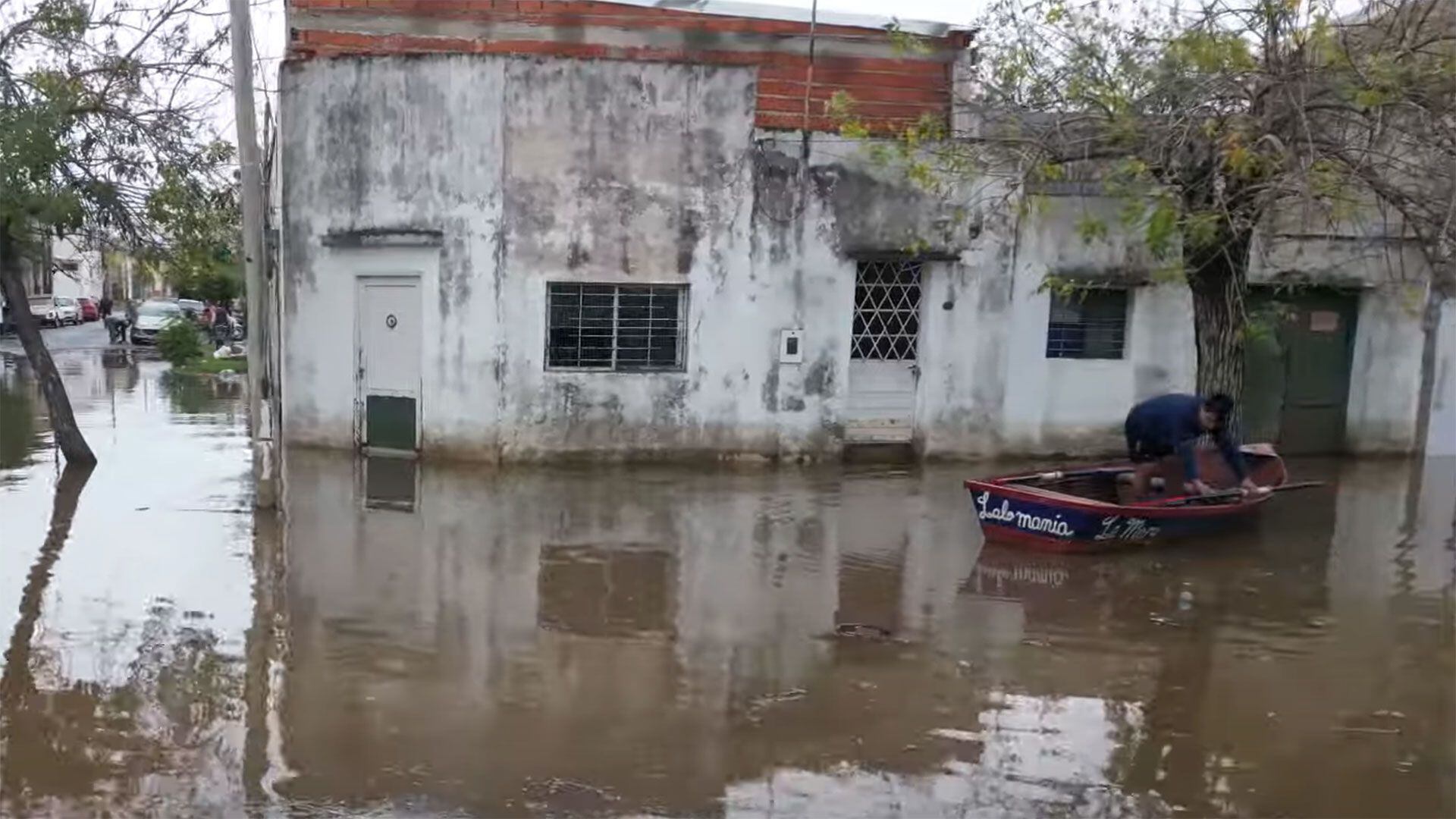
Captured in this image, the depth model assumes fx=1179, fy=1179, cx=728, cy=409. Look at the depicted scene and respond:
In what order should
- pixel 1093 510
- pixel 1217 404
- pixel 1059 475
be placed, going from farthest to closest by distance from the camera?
pixel 1059 475 < pixel 1217 404 < pixel 1093 510

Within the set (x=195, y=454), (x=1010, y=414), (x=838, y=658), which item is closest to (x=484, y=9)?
(x=195, y=454)

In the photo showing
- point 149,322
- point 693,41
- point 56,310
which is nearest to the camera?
point 693,41

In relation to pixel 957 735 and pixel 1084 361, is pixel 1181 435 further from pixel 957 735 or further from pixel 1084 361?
pixel 957 735

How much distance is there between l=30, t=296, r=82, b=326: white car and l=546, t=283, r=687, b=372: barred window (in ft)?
118

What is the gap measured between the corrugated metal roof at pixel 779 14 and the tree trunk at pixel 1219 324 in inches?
217

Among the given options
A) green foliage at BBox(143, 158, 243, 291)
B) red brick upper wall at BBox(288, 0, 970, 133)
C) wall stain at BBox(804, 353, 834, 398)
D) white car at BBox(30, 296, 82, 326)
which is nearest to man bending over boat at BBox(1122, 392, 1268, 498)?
wall stain at BBox(804, 353, 834, 398)

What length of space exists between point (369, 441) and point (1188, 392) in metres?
9.30

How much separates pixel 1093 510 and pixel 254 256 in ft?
21.8

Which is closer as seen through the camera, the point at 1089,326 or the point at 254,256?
the point at 254,256

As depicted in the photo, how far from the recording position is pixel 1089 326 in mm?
13680

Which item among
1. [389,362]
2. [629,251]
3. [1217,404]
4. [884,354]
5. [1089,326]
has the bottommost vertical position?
[389,362]

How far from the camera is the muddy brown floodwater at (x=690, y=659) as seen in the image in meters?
4.89

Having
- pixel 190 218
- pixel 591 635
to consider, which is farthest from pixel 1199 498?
pixel 190 218

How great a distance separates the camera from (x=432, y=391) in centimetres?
1212
